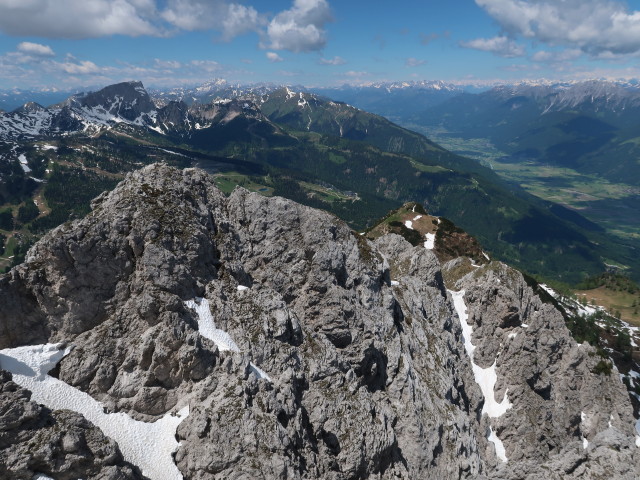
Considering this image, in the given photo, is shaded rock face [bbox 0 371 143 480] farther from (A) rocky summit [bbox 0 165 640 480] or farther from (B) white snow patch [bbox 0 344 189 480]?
(B) white snow patch [bbox 0 344 189 480]

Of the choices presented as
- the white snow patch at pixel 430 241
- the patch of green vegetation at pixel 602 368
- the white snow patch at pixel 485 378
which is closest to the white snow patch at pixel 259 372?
the white snow patch at pixel 485 378

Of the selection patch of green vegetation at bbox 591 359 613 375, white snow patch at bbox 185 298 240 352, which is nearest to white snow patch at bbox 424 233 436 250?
patch of green vegetation at bbox 591 359 613 375

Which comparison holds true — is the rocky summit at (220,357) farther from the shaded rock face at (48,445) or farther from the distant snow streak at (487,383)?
the distant snow streak at (487,383)

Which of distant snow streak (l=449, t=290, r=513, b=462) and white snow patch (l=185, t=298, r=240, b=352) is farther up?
white snow patch (l=185, t=298, r=240, b=352)

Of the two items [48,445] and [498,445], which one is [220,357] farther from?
[498,445]

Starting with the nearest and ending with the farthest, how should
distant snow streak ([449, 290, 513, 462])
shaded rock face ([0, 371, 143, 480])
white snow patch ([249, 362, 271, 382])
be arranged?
shaded rock face ([0, 371, 143, 480]) → white snow patch ([249, 362, 271, 382]) → distant snow streak ([449, 290, 513, 462])

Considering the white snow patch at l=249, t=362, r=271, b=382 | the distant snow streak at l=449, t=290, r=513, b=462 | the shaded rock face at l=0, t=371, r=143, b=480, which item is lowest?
the distant snow streak at l=449, t=290, r=513, b=462

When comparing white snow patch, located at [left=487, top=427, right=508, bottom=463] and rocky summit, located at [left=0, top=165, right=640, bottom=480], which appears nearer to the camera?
rocky summit, located at [left=0, top=165, right=640, bottom=480]

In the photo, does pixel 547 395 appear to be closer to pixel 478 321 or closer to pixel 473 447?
pixel 478 321
